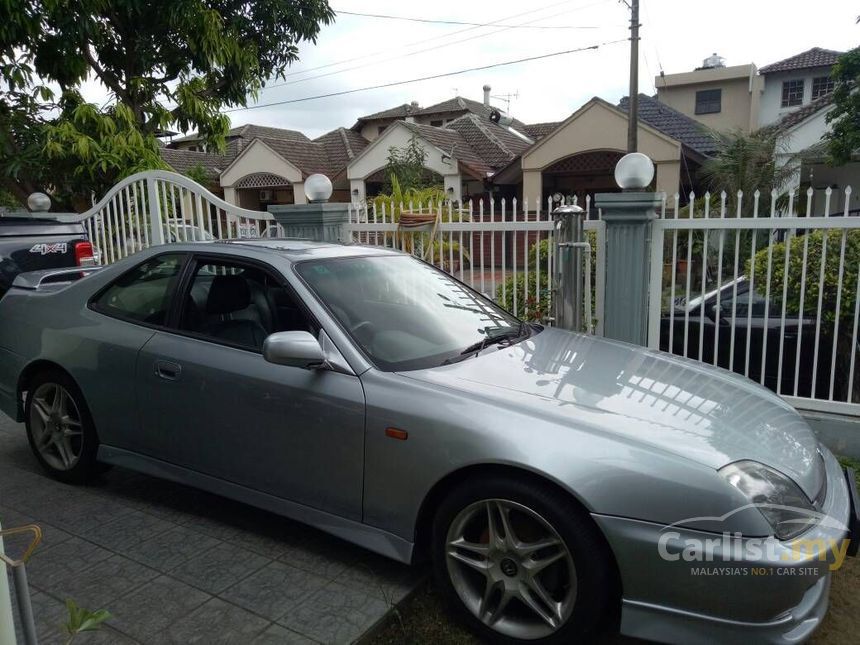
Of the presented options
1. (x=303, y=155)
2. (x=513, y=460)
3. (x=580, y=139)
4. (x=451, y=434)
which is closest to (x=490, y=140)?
(x=580, y=139)

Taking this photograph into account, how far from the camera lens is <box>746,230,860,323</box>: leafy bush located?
4.83m

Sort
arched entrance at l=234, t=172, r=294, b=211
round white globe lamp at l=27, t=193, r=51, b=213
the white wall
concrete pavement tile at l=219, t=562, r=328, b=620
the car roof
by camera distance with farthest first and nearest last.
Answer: the white wall
arched entrance at l=234, t=172, r=294, b=211
round white globe lamp at l=27, t=193, r=51, b=213
the car roof
concrete pavement tile at l=219, t=562, r=328, b=620

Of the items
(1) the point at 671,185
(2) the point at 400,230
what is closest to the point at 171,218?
(2) the point at 400,230

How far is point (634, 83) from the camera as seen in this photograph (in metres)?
17.2

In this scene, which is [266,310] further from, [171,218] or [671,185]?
[671,185]

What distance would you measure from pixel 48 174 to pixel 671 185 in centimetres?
1501

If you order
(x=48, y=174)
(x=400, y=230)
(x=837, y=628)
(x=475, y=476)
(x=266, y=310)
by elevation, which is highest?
(x=48, y=174)

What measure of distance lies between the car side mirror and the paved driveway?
97 centimetres

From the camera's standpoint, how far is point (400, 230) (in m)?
6.10

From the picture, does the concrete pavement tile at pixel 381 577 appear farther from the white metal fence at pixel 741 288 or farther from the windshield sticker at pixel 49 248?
the windshield sticker at pixel 49 248

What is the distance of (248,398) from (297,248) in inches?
36.9

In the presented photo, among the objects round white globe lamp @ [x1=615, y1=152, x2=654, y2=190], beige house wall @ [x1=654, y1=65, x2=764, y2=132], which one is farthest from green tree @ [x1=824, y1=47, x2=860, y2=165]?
round white globe lamp @ [x1=615, y1=152, x2=654, y2=190]

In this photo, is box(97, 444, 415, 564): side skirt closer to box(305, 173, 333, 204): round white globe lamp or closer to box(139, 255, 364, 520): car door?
box(139, 255, 364, 520): car door

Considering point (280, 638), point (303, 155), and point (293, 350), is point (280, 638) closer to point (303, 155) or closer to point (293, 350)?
point (293, 350)
